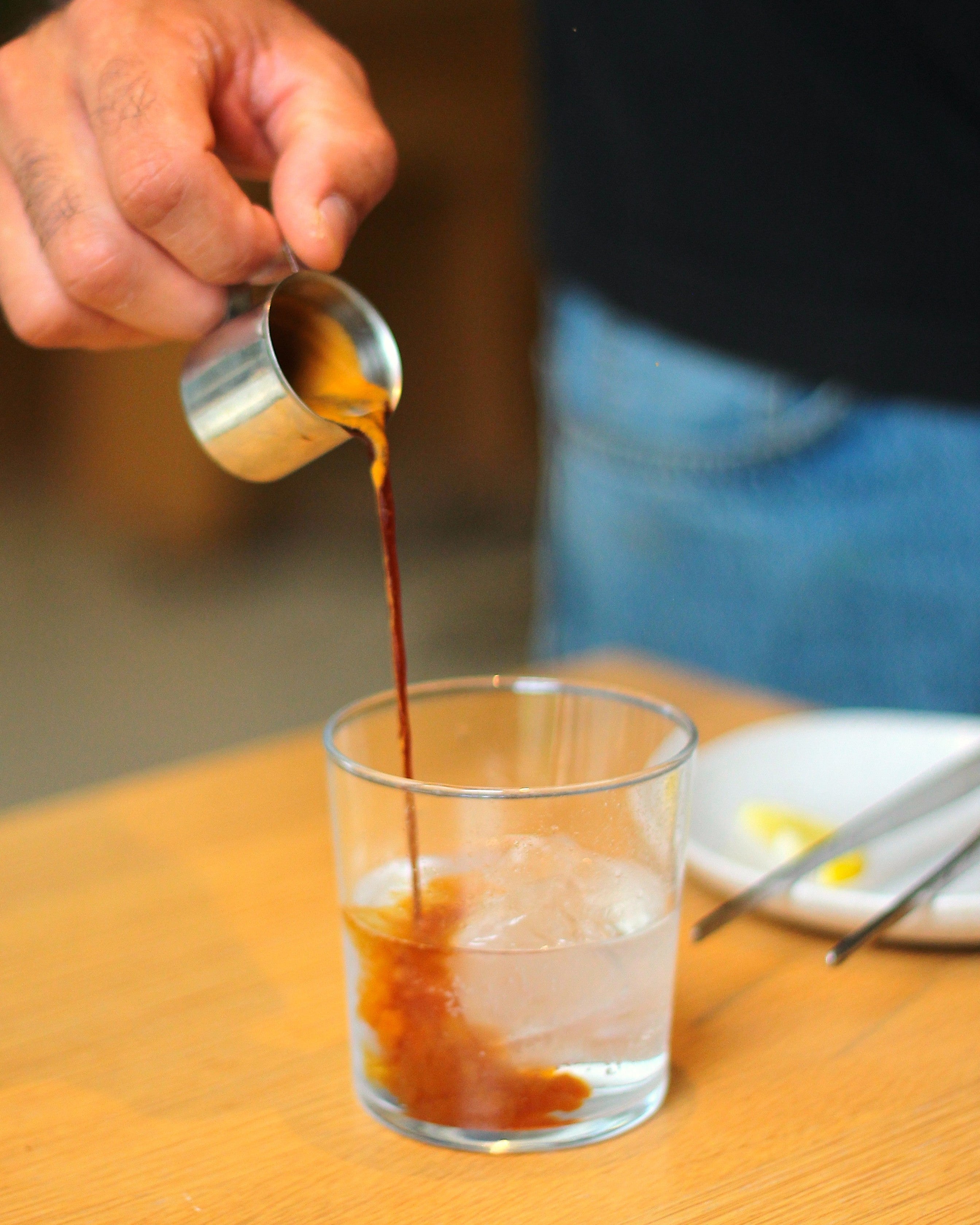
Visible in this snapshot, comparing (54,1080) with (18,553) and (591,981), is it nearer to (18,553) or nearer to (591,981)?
(591,981)

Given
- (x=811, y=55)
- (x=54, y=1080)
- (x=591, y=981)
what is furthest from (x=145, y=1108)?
(x=811, y=55)

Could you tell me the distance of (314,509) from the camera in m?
4.30

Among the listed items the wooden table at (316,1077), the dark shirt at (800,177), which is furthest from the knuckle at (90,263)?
the dark shirt at (800,177)

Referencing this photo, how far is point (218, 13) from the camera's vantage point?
2.08 ft

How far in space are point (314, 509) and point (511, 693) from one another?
3.72 metres

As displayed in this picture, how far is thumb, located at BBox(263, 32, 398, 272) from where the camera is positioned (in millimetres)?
604

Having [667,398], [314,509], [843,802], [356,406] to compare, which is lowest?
[314,509]

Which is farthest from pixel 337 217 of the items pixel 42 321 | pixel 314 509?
pixel 314 509

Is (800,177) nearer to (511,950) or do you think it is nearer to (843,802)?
(843,802)

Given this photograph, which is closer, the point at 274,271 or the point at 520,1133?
the point at 520,1133

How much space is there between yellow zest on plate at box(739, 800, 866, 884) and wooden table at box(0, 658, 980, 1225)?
0.06 m

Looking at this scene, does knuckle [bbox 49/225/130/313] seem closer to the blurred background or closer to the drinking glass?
the drinking glass

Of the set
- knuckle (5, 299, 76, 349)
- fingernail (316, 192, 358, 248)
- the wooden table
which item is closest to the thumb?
fingernail (316, 192, 358, 248)

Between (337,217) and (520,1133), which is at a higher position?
(337,217)
